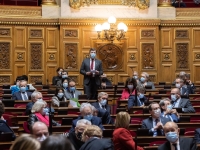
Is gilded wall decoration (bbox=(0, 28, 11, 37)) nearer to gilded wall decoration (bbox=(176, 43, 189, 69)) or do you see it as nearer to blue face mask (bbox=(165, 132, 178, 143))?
gilded wall decoration (bbox=(176, 43, 189, 69))

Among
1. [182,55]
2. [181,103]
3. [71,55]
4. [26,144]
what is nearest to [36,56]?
[71,55]

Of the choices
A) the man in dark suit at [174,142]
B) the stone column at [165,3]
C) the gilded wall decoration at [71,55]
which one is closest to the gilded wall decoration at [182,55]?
the stone column at [165,3]

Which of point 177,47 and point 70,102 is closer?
point 70,102

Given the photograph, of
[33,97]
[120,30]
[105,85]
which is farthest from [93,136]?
[120,30]

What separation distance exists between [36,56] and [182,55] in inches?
190

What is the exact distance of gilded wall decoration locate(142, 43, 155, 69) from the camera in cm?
1850

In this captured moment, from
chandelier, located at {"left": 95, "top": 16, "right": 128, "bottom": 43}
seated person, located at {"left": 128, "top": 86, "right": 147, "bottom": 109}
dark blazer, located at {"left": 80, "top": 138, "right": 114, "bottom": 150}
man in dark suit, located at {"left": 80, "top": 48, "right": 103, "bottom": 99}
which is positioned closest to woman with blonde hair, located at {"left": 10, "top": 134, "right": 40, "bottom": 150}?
dark blazer, located at {"left": 80, "top": 138, "right": 114, "bottom": 150}

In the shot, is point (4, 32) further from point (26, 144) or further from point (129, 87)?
point (26, 144)

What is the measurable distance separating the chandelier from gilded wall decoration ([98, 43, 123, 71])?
418 mm

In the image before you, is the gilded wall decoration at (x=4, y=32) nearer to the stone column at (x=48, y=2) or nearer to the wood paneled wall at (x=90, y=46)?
the wood paneled wall at (x=90, y=46)

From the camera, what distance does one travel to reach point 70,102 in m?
12.5

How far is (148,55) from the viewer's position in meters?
18.5

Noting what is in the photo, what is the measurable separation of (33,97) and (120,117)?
339cm

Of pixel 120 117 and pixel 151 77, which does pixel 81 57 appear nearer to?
pixel 151 77
